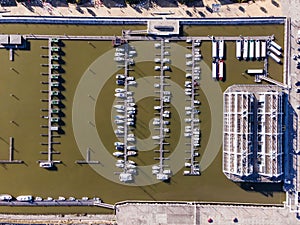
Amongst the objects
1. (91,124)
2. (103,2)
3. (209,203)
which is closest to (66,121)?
(91,124)

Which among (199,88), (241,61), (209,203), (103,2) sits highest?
(103,2)

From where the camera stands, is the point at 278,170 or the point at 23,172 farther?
the point at 23,172

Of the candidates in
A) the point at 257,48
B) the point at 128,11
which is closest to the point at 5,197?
the point at 128,11

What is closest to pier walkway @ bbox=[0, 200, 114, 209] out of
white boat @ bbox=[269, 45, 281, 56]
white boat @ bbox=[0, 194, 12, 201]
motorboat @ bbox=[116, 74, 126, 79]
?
white boat @ bbox=[0, 194, 12, 201]

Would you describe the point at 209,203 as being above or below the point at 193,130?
below

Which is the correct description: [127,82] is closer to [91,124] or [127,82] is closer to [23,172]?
→ [91,124]

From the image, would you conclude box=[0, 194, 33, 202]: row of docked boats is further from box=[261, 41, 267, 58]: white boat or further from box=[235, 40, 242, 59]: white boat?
box=[261, 41, 267, 58]: white boat
